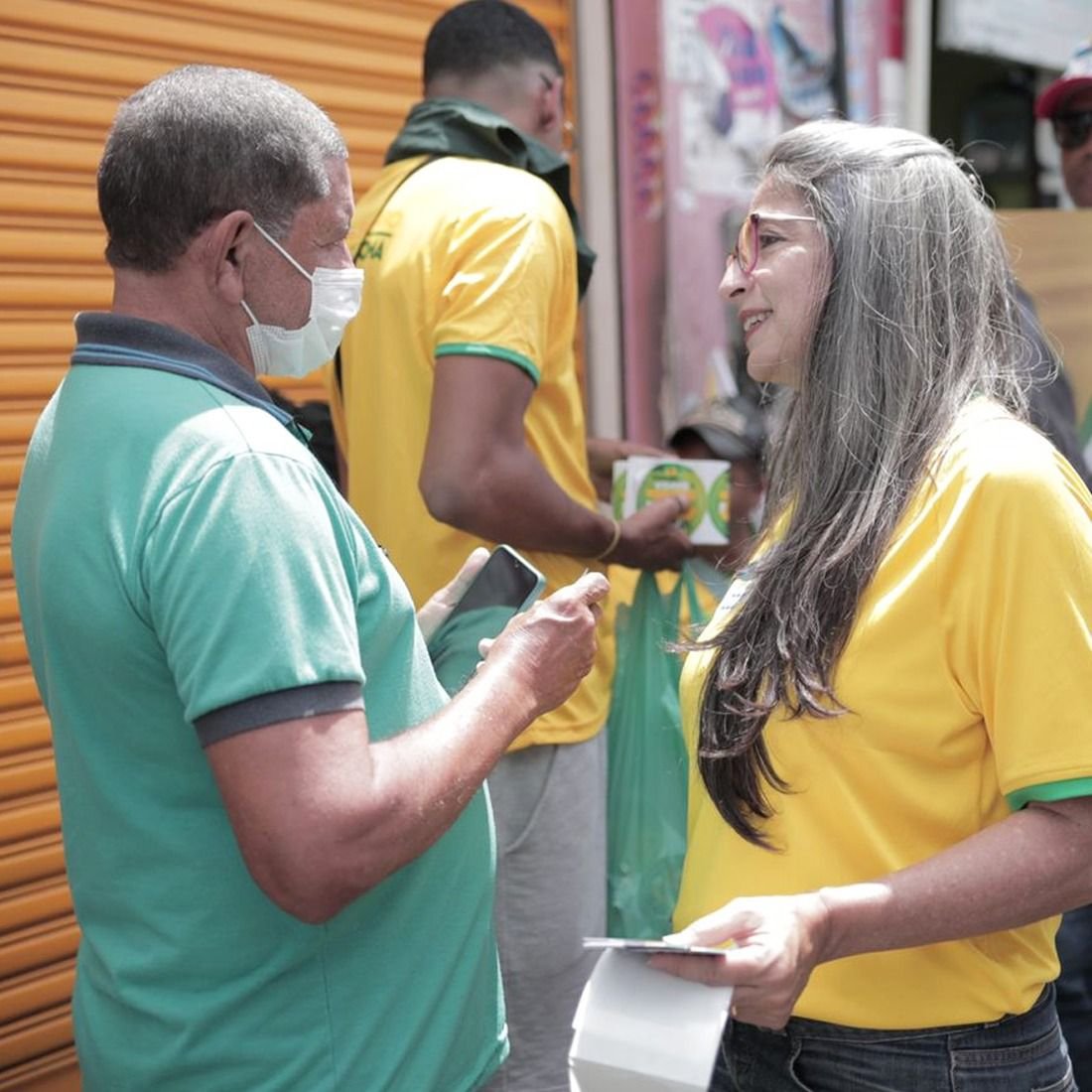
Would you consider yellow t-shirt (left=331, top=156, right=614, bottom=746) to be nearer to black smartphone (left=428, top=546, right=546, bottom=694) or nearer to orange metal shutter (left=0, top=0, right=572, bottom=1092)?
black smartphone (left=428, top=546, right=546, bottom=694)

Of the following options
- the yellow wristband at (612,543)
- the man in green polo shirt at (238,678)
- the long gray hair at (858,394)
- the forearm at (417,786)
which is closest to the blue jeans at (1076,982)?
the yellow wristband at (612,543)

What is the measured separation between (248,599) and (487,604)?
0.81 metres

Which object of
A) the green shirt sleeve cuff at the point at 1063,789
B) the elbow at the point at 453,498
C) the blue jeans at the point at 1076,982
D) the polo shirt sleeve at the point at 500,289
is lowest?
the blue jeans at the point at 1076,982

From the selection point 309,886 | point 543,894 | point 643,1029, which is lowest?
point 543,894

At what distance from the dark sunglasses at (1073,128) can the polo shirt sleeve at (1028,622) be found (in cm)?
267

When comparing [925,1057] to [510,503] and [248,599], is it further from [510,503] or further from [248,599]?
[510,503]

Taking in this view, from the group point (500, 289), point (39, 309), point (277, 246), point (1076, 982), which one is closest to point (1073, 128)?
point (500, 289)

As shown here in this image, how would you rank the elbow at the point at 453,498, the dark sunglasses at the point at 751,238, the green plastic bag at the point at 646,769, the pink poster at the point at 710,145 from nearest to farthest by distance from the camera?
the dark sunglasses at the point at 751,238, the elbow at the point at 453,498, the green plastic bag at the point at 646,769, the pink poster at the point at 710,145

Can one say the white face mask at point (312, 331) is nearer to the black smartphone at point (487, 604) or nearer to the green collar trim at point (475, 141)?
→ the black smartphone at point (487, 604)

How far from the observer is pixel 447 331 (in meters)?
2.76

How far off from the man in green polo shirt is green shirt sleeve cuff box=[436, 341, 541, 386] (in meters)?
0.85

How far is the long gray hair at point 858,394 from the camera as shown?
1.77 metres

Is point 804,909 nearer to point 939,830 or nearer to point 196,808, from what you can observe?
point 939,830

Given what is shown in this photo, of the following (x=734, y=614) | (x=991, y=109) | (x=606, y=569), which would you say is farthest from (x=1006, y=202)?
(x=734, y=614)
